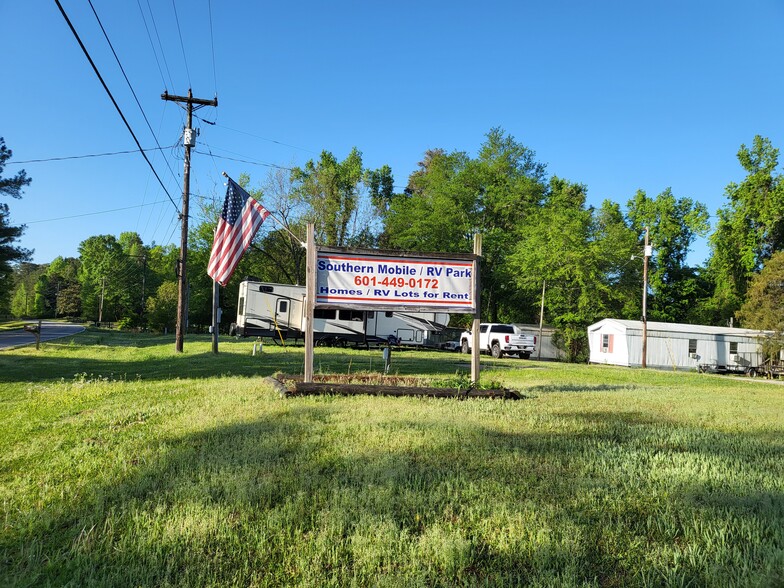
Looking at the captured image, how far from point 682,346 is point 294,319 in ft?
76.4

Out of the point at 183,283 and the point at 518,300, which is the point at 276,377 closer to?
the point at 183,283

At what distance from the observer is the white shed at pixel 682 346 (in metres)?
31.9

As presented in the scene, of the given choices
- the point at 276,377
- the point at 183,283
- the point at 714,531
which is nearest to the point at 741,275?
the point at 183,283

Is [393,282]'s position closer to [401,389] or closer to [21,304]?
[401,389]

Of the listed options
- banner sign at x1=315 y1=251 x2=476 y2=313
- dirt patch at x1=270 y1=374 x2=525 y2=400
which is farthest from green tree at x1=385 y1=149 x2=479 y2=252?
dirt patch at x1=270 y1=374 x2=525 y2=400

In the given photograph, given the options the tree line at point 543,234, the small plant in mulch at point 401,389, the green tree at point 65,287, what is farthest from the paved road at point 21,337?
the green tree at point 65,287

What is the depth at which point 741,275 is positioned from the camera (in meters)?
43.9

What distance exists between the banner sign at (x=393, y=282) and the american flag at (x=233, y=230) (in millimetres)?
3393

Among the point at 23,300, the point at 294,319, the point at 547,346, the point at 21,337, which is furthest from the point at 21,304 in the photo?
the point at 547,346

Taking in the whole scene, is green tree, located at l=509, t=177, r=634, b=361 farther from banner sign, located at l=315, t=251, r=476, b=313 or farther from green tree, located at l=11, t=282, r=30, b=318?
green tree, located at l=11, t=282, r=30, b=318

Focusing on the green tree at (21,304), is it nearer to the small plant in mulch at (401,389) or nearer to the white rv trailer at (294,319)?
the white rv trailer at (294,319)

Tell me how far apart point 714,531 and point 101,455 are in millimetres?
4714

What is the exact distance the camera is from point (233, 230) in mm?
13391

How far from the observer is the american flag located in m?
12.2
